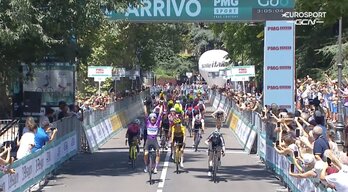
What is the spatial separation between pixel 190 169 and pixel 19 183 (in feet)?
26.3

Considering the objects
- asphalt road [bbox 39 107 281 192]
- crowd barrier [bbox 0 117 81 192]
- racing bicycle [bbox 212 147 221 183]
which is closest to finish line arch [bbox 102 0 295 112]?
asphalt road [bbox 39 107 281 192]

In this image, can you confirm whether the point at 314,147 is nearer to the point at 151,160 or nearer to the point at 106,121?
the point at 151,160

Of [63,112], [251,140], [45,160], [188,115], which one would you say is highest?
[63,112]

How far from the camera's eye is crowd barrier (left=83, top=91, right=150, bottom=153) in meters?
28.2

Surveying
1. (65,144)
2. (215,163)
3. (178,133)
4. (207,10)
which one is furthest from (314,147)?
(207,10)

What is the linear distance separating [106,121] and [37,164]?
1649 centimetres

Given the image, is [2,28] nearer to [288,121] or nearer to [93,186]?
[93,186]

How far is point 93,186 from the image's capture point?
1864cm

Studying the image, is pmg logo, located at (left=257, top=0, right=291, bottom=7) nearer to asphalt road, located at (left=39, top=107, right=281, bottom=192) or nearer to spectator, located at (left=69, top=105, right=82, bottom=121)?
asphalt road, located at (left=39, top=107, right=281, bottom=192)

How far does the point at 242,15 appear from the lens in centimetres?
2620

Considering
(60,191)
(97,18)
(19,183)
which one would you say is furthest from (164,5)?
(19,183)

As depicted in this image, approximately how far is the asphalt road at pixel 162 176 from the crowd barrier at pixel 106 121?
1.25 meters

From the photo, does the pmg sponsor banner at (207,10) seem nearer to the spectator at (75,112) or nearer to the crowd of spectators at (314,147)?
the crowd of spectators at (314,147)

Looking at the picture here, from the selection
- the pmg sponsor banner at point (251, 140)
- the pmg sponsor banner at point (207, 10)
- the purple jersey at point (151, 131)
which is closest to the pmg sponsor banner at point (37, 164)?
the purple jersey at point (151, 131)
